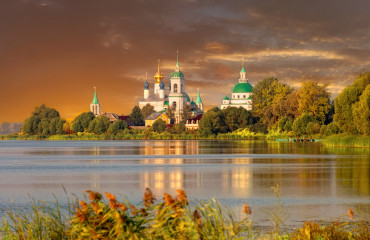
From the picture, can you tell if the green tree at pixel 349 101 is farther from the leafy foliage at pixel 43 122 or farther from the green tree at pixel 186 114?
the green tree at pixel 186 114

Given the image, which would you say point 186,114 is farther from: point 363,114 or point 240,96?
point 363,114

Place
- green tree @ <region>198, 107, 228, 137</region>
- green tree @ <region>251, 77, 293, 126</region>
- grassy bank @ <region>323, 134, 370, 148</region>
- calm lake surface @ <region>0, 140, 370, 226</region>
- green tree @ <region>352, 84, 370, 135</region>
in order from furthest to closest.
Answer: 1. green tree @ <region>198, 107, 228, 137</region>
2. green tree @ <region>251, 77, 293, 126</region>
3. grassy bank @ <region>323, 134, 370, 148</region>
4. green tree @ <region>352, 84, 370, 135</region>
5. calm lake surface @ <region>0, 140, 370, 226</region>

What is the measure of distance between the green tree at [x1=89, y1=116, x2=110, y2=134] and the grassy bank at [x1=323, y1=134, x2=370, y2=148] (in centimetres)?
7977

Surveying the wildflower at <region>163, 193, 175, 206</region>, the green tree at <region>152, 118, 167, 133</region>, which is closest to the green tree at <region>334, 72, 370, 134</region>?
the wildflower at <region>163, 193, 175, 206</region>

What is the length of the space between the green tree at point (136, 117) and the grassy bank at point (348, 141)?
123 metres

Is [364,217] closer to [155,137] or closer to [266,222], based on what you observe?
[266,222]

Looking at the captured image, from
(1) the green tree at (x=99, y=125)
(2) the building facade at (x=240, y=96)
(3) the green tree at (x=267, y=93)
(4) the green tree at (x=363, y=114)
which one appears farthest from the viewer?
(2) the building facade at (x=240, y=96)

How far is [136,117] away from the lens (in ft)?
623

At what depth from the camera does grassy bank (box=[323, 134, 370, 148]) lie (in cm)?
6062

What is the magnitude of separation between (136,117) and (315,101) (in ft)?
338

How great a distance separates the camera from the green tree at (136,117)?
621ft

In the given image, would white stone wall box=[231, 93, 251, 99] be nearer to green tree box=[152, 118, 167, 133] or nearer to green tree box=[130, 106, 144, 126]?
green tree box=[130, 106, 144, 126]

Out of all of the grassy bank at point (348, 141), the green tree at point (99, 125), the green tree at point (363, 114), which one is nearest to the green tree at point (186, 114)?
the green tree at point (99, 125)

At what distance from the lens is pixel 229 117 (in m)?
122
